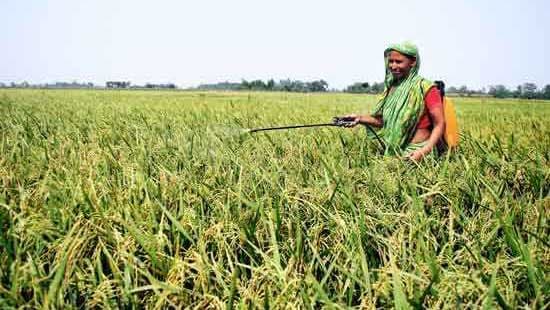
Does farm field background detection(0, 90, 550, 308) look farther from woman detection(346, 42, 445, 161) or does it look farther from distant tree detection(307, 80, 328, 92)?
distant tree detection(307, 80, 328, 92)

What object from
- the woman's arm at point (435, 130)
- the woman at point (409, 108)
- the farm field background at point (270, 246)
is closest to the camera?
the farm field background at point (270, 246)

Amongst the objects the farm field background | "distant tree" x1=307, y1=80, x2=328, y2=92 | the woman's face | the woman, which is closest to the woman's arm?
the woman

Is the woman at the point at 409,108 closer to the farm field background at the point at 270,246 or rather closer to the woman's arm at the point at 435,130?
the woman's arm at the point at 435,130

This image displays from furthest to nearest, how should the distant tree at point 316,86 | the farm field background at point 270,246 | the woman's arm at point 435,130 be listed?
the distant tree at point 316,86
the woman's arm at point 435,130
the farm field background at point 270,246

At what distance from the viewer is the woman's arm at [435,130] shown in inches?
99.3

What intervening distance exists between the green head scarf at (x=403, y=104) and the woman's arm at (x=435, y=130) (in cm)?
9

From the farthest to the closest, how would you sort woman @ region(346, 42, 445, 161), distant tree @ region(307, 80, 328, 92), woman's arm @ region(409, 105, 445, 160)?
1. distant tree @ region(307, 80, 328, 92)
2. woman @ region(346, 42, 445, 161)
3. woman's arm @ region(409, 105, 445, 160)

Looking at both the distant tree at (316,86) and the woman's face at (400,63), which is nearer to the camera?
the woman's face at (400,63)

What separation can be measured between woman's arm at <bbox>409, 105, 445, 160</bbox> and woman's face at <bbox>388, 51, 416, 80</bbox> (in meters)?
0.32

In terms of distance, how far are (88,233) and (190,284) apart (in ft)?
1.17

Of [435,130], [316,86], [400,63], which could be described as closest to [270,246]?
[435,130]

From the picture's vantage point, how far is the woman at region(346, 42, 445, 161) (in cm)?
264

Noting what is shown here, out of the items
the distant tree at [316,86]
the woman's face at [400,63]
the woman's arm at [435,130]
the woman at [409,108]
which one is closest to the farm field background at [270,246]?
the woman's arm at [435,130]

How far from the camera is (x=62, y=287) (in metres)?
1.03
